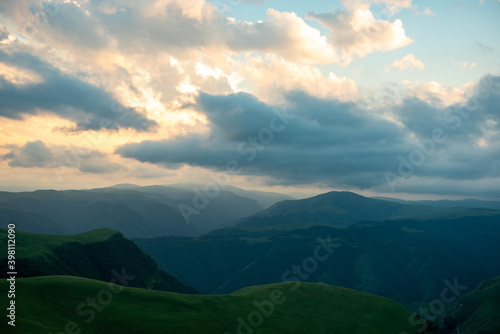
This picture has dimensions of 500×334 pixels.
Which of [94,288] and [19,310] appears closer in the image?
[19,310]

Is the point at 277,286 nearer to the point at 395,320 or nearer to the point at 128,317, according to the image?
the point at 395,320

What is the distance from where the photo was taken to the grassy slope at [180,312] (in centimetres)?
9369

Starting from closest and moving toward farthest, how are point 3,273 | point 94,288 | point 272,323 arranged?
1. point 94,288
2. point 272,323
3. point 3,273

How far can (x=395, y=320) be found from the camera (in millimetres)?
167125

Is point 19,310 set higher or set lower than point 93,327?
higher

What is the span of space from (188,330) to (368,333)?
3127 inches

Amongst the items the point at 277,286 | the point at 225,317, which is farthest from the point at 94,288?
the point at 277,286

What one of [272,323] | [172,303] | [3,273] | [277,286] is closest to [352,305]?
[277,286]

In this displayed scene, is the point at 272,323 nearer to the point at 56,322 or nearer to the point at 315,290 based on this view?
the point at 315,290

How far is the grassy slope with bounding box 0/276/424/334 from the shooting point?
93688mm

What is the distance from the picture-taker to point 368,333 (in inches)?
5763

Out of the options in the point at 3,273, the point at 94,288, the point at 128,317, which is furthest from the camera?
the point at 3,273

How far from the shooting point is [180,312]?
375ft

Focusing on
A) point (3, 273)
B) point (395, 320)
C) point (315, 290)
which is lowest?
point (395, 320)
